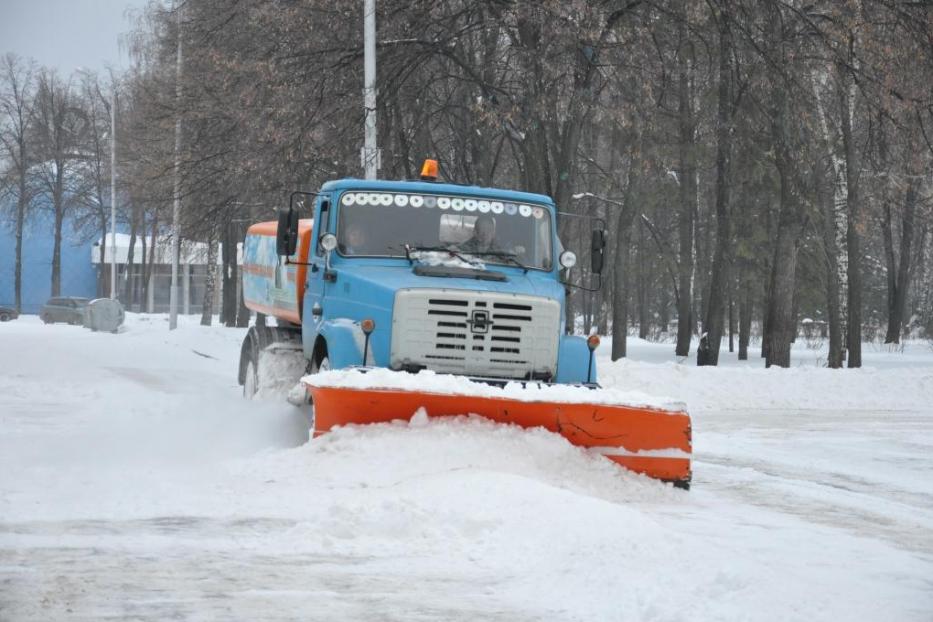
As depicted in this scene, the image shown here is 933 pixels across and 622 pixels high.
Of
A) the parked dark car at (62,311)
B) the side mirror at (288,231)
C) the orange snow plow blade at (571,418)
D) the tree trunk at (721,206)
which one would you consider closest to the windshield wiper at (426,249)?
the side mirror at (288,231)

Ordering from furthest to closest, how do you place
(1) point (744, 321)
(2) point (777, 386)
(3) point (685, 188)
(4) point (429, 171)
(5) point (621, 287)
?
(1) point (744, 321)
(3) point (685, 188)
(5) point (621, 287)
(2) point (777, 386)
(4) point (429, 171)

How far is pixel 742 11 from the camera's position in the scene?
20672mm

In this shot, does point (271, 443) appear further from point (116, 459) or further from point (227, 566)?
point (227, 566)

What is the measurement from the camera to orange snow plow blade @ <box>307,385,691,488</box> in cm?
984

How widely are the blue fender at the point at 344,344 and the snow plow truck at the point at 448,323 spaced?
12 millimetres

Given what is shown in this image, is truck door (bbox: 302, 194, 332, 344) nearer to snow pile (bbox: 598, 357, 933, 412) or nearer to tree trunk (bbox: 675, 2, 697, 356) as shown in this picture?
snow pile (bbox: 598, 357, 933, 412)

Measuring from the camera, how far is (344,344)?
11.3 meters

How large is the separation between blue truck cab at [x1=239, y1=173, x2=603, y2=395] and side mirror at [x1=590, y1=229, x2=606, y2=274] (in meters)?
0.05

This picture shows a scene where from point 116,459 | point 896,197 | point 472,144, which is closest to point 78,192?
point 472,144

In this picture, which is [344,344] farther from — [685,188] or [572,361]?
[685,188]

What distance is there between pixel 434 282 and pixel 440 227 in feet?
3.76

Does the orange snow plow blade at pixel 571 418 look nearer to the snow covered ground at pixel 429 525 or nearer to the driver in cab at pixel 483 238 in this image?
the snow covered ground at pixel 429 525

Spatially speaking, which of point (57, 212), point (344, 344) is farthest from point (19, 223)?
point (344, 344)

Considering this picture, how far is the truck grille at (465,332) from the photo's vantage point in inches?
431
